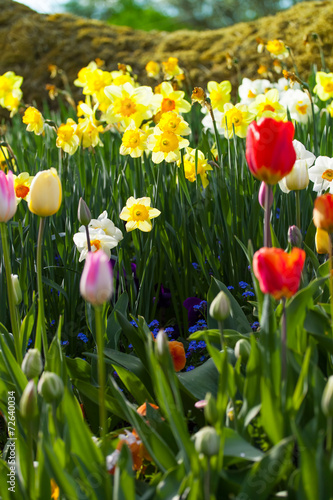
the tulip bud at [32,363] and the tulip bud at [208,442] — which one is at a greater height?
the tulip bud at [32,363]

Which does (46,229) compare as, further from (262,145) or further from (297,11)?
(297,11)

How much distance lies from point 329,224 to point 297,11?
5.06m

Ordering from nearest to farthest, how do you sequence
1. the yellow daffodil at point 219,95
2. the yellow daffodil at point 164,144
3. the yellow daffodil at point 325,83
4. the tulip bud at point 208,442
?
the tulip bud at point 208,442 → the yellow daffodil at point 164,144 → the yellow daffodil at point 219,95 → the yellow daffodil at point 325,83

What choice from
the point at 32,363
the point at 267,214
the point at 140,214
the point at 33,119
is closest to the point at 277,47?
the point at 33,119

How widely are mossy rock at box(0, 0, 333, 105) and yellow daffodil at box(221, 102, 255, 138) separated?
10.3 feet

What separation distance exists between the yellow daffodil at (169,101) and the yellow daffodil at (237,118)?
0.17m

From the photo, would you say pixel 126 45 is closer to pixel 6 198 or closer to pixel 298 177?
pixel 298 177

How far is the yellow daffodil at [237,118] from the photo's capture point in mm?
2135

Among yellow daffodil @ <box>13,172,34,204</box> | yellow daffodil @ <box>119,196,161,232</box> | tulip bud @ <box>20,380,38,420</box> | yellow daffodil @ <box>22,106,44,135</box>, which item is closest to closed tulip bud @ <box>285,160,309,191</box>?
yellow daffodil @ <box>119,196,161,232</box>

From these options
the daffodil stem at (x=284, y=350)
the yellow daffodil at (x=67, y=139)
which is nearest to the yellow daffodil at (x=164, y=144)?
the yellow daffodil at (x=67, y=139)

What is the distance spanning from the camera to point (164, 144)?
1826 mm

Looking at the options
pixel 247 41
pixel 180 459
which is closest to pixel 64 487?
pixel 180 459

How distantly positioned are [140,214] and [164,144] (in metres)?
0.32

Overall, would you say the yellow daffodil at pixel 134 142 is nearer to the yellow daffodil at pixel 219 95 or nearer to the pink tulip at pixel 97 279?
the yellow daffodil at pixel 219 95
